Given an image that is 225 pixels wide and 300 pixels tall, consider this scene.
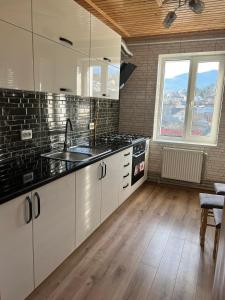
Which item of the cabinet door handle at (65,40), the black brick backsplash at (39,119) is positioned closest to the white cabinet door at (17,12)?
the cabinet door handle at (65,40)

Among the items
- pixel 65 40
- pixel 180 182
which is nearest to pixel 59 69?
pixel 65 40

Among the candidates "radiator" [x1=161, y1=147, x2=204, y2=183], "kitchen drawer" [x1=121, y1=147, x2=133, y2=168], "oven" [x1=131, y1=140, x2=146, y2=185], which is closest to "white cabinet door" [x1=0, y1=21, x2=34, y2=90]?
"kitchen drawer" [x1=121, y1=147, x2=133, y2=168]

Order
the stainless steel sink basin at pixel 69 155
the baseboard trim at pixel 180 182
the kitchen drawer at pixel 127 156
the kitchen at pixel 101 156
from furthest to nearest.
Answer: the baseboard trim at pixel 180 182 → the kitchen drawer at pixel 127 156 → the stainless steel sink basin at pixel 69 155 → the kitchen at pixel 101 156

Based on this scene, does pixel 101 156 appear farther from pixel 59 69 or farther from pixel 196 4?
pixel 196 4

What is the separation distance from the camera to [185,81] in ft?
13.0

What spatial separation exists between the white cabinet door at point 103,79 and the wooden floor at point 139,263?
61.1 inches

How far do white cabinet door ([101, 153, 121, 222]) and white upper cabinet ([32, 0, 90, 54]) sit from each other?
3.94ft

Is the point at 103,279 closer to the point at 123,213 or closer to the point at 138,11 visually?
the point at 123,213

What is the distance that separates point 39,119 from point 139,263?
→ 165cm

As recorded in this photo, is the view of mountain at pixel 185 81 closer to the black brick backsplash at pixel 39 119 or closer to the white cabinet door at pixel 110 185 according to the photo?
the black brick backsplash at pixel 39 119

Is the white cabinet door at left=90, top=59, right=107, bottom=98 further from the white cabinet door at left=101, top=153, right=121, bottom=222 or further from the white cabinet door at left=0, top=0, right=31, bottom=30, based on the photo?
the white cabinet door at left=0, top=0, right=31, bottom=30

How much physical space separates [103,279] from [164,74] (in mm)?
3439

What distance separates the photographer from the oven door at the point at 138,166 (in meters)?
3.42

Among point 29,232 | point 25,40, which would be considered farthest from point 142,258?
point 25,40
